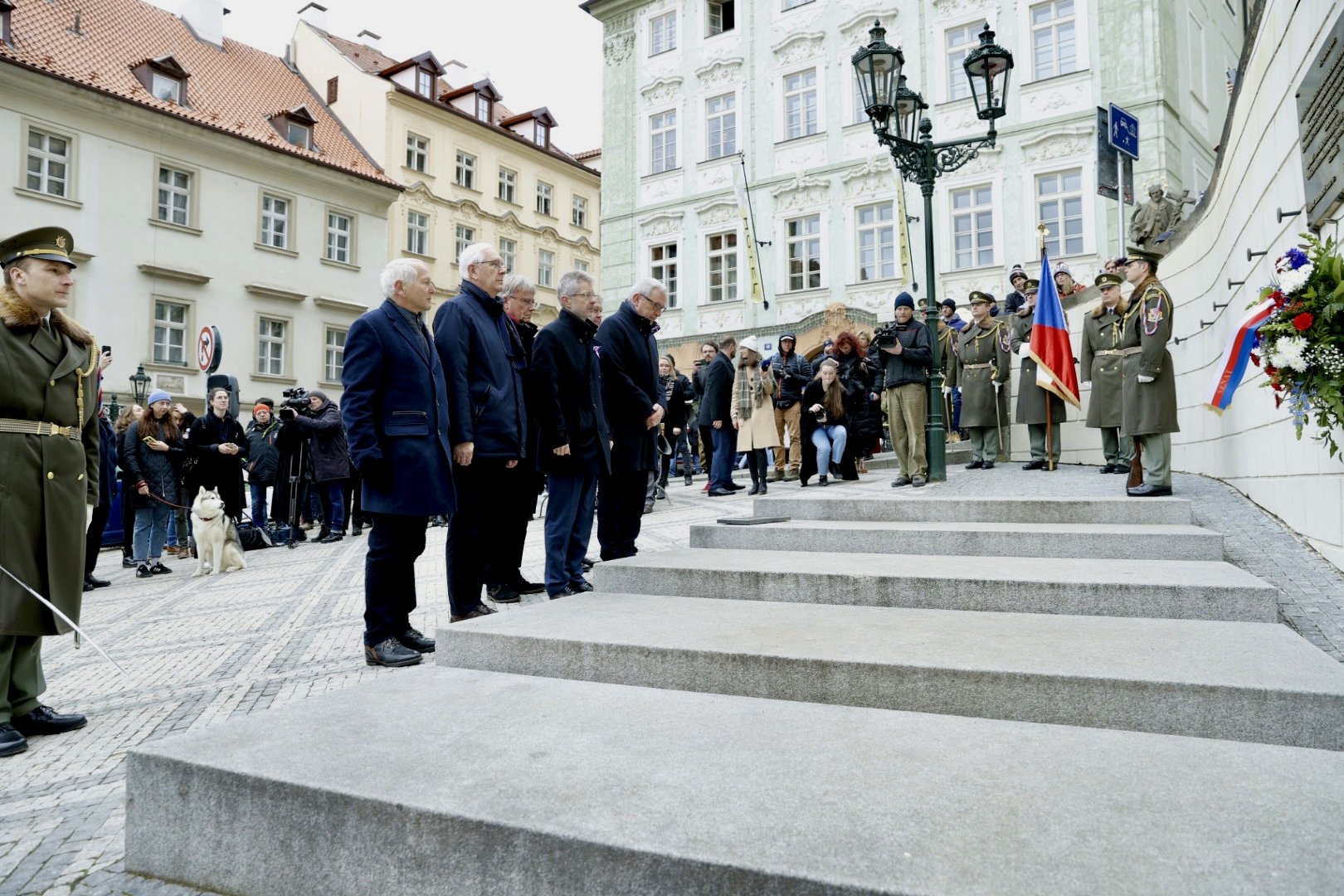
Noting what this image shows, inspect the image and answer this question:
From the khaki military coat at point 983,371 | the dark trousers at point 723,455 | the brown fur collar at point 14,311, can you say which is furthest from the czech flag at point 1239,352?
the dark trousers at point 723,455

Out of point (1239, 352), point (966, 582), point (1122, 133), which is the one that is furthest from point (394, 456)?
point (1122, 133)

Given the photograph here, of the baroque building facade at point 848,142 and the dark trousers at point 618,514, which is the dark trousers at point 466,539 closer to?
the dark trousers at point 618,514

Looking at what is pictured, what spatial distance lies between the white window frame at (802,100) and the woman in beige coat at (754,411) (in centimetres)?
1587

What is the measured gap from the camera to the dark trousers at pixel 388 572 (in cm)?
456

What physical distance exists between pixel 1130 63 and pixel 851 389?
588 inches

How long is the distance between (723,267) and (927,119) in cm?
1834

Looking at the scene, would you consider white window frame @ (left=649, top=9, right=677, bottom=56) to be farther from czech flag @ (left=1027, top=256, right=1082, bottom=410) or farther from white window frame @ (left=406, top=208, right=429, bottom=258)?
czech flag @ (left=1027, top=256, right=1082, bottom=410)

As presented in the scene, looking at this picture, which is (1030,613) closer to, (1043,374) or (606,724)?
(606,724)

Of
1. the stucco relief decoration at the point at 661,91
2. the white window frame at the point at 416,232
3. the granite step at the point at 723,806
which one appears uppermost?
the stucco relief decoration at the point at 661,91

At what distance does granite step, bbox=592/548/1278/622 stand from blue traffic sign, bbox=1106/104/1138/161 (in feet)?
42.0

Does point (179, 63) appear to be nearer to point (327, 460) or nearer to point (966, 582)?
point (327, 460)

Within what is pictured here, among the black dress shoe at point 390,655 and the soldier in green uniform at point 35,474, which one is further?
the black dress shoe at point 390,655

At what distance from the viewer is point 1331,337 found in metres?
3.81

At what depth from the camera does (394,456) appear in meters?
4.56
